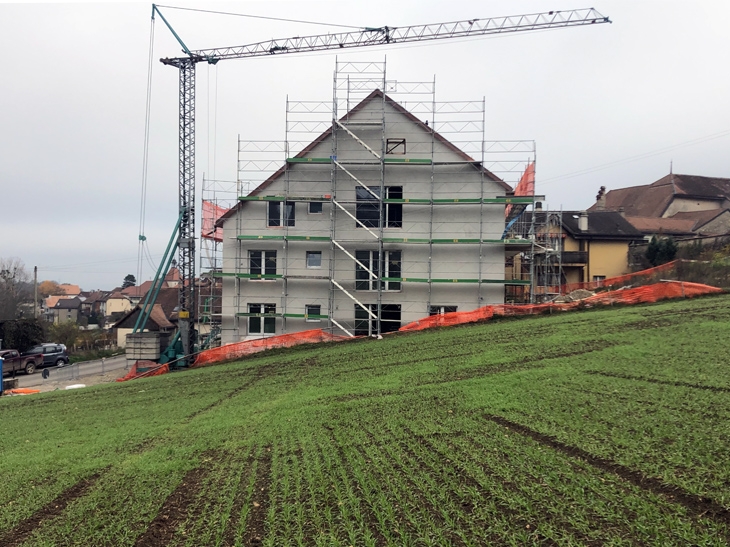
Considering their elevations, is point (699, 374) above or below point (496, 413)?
above

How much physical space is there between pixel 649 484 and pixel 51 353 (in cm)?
4102

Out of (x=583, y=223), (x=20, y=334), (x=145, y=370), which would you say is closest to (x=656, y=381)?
(x=145, y=370)

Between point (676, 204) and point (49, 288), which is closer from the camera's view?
point (676, 204)

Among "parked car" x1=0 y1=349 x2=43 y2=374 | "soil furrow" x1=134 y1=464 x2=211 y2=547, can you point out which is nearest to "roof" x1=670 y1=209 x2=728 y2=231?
"soil furrow" x1=134 y1=464 x2=211 y2=547

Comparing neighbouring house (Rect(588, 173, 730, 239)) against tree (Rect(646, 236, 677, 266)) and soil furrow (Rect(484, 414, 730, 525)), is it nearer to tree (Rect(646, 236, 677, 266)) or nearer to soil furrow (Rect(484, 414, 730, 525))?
tree (Rect(646, 236, 677, 266))

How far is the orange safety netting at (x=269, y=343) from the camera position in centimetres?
2258

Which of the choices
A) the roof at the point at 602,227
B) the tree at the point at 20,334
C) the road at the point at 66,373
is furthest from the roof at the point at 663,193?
the tree at the point at 20,334

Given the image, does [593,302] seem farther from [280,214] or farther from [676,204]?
[676,204]

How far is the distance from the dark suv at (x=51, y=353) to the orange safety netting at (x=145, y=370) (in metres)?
13.2

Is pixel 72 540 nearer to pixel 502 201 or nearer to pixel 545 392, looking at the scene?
pixel 545 392

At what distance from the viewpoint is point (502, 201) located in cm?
2347

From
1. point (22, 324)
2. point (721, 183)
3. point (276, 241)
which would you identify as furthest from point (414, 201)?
point (721, 183)

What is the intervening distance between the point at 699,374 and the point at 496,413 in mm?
4441

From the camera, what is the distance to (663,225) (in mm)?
40656
